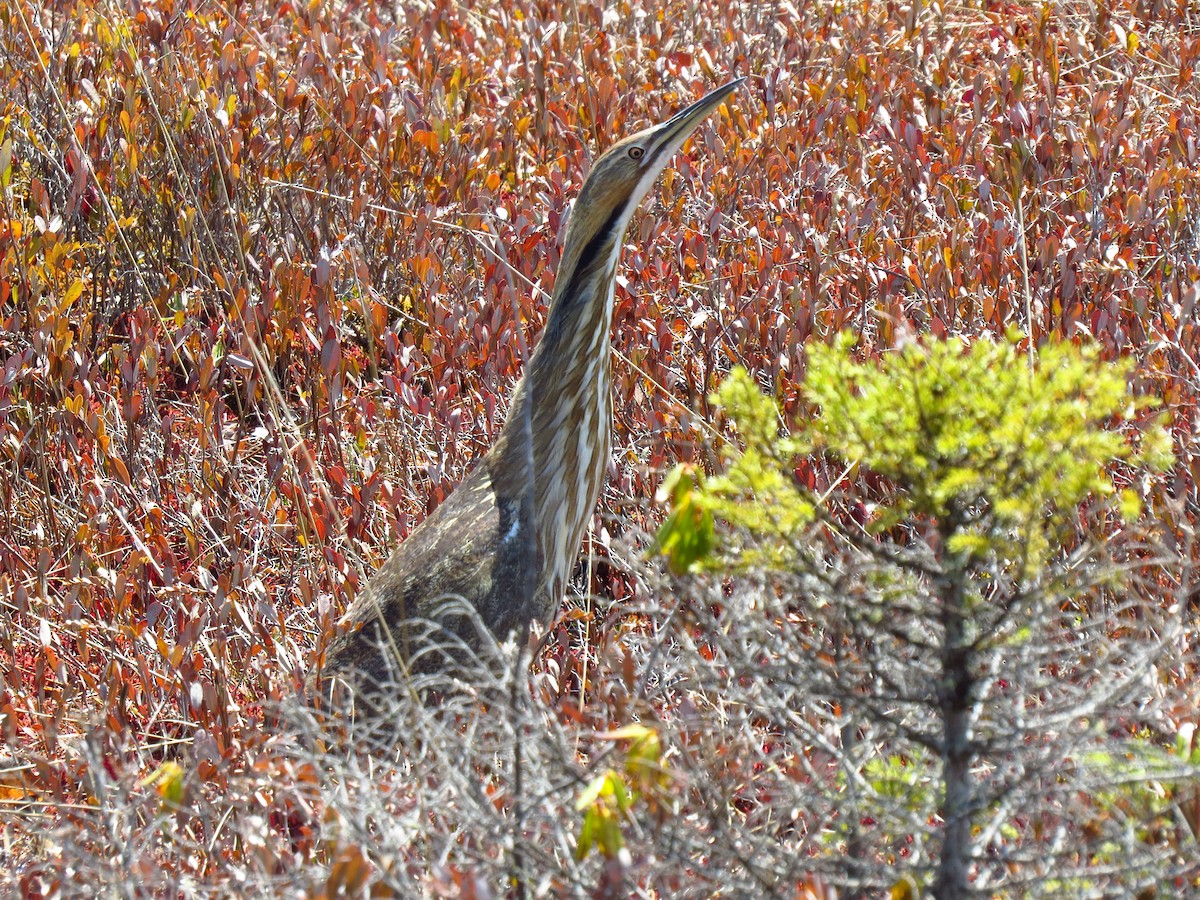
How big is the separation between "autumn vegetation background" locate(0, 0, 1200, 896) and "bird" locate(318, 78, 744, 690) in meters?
0.14

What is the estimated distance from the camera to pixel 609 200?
3.87m

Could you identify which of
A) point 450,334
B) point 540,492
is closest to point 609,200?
point 540,492

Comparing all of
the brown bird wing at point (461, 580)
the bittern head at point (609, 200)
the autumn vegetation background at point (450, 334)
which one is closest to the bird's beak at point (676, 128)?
the bittern head at point (609, 200)

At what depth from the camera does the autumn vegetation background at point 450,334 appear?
8.79ft

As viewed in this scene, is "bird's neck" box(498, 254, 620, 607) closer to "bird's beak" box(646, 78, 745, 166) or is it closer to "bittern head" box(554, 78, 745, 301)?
"bittern head" box(554, 78, 745, 301)

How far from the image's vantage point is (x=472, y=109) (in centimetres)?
693

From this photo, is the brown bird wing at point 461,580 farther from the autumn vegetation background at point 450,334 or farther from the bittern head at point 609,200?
the bittern head at point 609,200

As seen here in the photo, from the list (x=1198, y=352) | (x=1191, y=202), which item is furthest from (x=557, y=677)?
(x=1191, y=202)

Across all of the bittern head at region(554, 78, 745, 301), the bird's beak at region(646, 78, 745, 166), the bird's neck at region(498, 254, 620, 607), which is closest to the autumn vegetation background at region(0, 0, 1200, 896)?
the bird's neck at region(498, 254, 620, 607)

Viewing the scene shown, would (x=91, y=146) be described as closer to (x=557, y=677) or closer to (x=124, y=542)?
(x=124, y=542)

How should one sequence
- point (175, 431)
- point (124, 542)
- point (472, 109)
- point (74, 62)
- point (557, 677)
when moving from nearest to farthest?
point (557, 677) < point (124, 542) < point (175, 431) < point (74, 62) < point (472, 109)

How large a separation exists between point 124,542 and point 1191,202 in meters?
4.10

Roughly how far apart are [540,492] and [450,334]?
51.3 inches

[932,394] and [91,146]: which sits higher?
[932,394]
